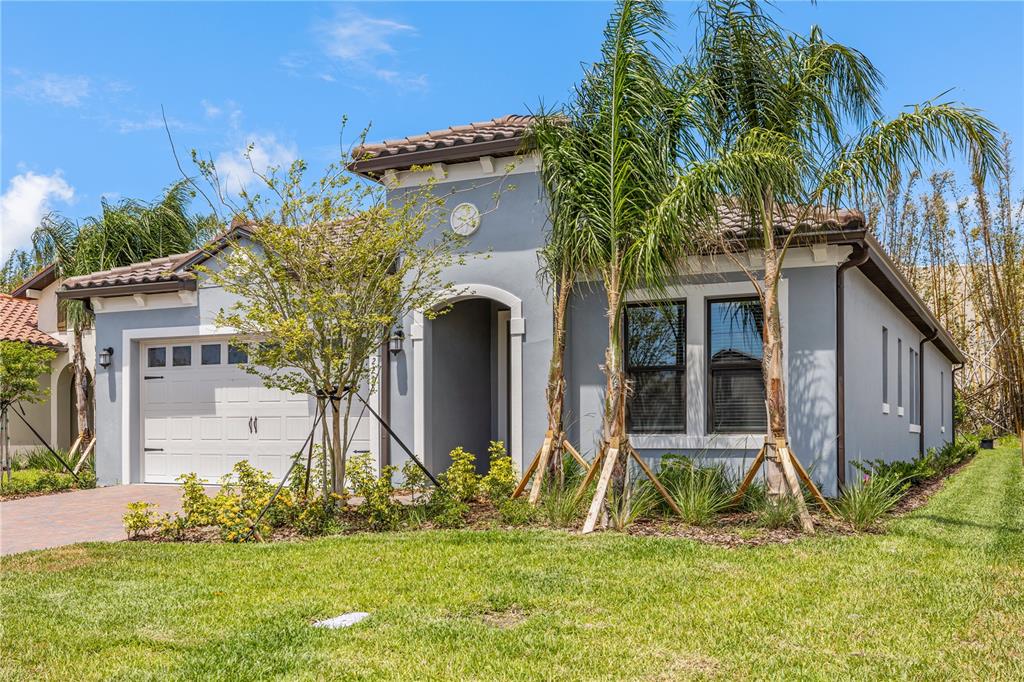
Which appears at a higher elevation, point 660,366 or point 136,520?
point 660,366

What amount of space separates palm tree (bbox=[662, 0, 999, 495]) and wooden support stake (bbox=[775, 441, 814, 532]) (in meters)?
0.18

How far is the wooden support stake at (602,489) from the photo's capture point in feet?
29.6

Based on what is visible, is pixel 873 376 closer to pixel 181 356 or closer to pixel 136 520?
pixel 136 520

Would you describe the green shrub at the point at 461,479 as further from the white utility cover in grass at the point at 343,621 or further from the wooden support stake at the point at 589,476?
the white utility cover in grass at the point at 343,621

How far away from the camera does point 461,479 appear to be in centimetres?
Result: 1078

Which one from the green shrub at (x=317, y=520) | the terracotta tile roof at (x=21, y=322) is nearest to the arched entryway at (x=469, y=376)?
the green shrub at (x=317, y=520)

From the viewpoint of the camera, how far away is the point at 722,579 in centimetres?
681

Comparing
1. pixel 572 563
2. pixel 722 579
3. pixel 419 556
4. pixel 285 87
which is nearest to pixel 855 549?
pixel 722 579

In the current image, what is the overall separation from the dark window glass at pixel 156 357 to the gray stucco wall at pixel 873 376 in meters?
11.2

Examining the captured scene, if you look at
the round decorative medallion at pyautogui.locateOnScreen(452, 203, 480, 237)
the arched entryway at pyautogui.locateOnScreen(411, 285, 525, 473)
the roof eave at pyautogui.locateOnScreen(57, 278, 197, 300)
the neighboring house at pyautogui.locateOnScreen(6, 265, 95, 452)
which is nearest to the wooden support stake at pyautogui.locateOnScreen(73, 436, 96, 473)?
the roof eave at pyautogui.locateOnScreen(57, 278, 197, 300)

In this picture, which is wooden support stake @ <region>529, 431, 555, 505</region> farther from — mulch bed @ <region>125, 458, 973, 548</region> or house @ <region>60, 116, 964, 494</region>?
house @ <region>60, 116, 964, 494</region>

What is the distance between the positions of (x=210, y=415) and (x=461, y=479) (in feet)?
19.3

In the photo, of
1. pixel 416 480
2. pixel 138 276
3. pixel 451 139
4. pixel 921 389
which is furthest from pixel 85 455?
pixel 921 389

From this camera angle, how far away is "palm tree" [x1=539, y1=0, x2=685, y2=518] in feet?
31.2
